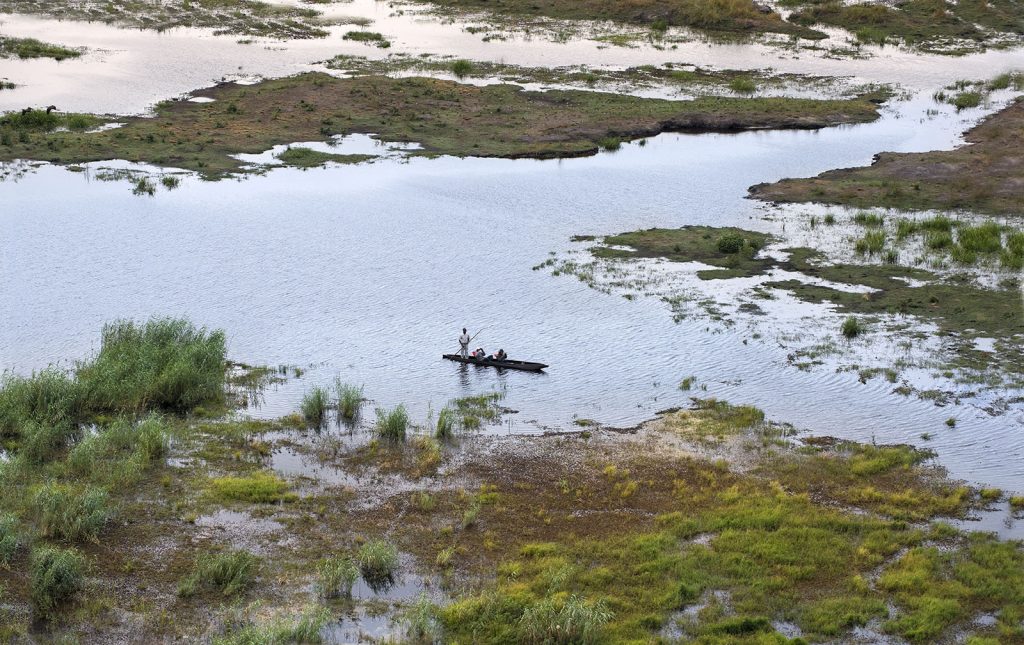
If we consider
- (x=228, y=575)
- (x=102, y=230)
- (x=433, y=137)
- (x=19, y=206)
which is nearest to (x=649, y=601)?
(x=228, y=575)

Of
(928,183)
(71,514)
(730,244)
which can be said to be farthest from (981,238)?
(71,514)

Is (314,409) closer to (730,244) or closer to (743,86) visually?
(730,244)

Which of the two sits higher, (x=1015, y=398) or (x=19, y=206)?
(x=19, y=206)

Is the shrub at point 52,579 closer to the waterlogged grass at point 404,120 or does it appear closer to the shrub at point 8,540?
the shrub at point 8,540

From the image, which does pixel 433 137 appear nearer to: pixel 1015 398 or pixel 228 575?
pixel 1015 398

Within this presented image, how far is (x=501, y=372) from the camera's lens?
35031mm

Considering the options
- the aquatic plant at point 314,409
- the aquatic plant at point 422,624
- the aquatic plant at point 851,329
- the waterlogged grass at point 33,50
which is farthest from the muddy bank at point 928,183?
the waterlogged grass at point 33,50

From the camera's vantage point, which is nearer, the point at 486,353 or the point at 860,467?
the point at 860,467

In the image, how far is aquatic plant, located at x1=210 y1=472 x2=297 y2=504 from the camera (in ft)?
87.6

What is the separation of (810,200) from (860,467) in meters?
26.8

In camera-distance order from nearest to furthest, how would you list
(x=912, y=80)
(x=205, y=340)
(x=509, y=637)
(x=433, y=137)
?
(x=509, y=637) < (x=205, y=340) < (x=433, y=137) < (x=912, y=80)

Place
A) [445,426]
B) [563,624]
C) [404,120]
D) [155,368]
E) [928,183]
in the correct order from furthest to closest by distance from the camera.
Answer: [404,120] < [928,183] < [155,368] < [445,426] < [563,624]

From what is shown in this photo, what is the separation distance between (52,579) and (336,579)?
5.52 metres

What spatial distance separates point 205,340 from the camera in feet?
113
